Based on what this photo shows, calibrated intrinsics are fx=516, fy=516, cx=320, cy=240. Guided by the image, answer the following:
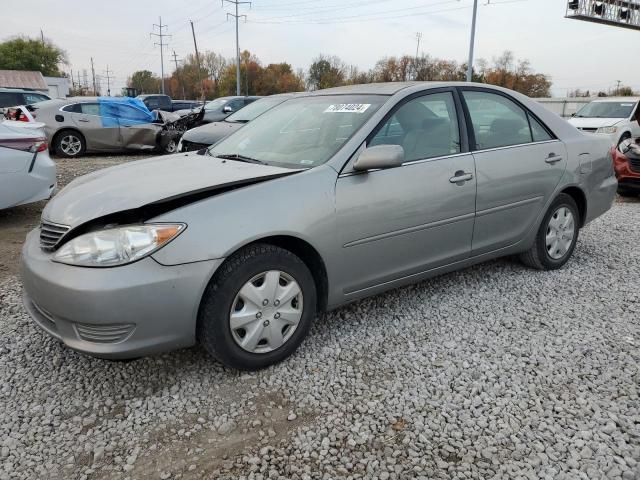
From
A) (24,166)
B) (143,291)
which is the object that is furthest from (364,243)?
(24,166)

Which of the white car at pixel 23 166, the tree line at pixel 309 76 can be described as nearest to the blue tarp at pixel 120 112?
the white car at pixel 23 166

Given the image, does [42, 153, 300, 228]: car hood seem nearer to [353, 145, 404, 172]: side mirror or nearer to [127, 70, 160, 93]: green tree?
[353, 145, 404, 172]: side mirror

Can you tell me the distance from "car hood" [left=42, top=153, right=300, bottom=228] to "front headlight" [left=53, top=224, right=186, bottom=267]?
15 cm

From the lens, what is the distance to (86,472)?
214 cm

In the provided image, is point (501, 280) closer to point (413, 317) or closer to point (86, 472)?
point (413, 317)

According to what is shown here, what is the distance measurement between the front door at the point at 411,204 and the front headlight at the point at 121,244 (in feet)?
3.27

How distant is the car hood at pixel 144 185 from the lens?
265 centimetres

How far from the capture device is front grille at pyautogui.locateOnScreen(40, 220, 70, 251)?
267cm

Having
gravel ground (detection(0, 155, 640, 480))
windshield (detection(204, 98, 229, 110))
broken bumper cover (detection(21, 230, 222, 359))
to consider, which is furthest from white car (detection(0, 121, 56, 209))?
windshield (detection(204, 98, 229, 110))

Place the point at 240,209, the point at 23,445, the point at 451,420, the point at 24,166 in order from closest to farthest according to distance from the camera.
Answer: the point at 23,445, the point at 451,420, the point at 240,209, the point at 24,166

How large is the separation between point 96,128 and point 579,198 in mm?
11109

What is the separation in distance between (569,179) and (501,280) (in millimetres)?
1016

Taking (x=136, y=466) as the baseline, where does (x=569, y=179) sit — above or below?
above

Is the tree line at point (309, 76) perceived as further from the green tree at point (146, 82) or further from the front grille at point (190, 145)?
the front grille at point (190, 145)
